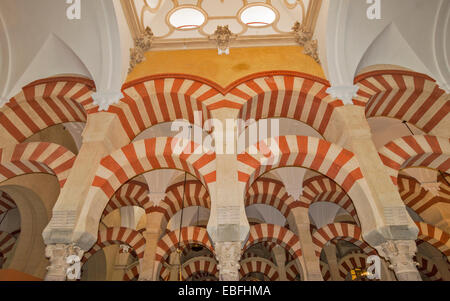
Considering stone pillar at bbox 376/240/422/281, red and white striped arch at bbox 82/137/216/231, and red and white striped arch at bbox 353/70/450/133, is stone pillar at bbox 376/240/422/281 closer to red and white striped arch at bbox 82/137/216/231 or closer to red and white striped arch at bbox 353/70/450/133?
red and white striped arch at bbox 82/137/216/231

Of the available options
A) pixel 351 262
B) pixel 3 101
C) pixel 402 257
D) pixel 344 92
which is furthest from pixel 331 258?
pixel 3 101

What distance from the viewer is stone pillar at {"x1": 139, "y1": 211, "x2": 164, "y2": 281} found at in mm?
5711

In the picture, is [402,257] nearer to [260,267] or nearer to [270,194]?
[270,194]

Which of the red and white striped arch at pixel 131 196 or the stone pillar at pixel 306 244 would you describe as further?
the red and white striped arch at pixel 131 196

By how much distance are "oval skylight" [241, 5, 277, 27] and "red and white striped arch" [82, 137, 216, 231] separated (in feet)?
9.71

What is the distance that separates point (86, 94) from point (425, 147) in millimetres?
5289

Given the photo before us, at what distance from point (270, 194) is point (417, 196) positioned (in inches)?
128

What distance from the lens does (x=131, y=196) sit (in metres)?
7.21

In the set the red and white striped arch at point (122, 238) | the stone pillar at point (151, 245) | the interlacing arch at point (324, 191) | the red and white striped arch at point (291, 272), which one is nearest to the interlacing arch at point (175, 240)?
the stone pillar at point (151, 245)

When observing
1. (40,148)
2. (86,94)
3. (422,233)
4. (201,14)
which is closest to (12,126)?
(40,148)

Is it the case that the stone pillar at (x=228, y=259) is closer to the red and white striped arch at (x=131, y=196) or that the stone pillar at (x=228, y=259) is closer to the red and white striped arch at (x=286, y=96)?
the red and white striped arch at (x=286, y=96)

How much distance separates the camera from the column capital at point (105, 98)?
454 centimetres

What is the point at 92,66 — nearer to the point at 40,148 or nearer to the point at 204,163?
the point at 40,148

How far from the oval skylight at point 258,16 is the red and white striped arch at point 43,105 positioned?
3.06 m
